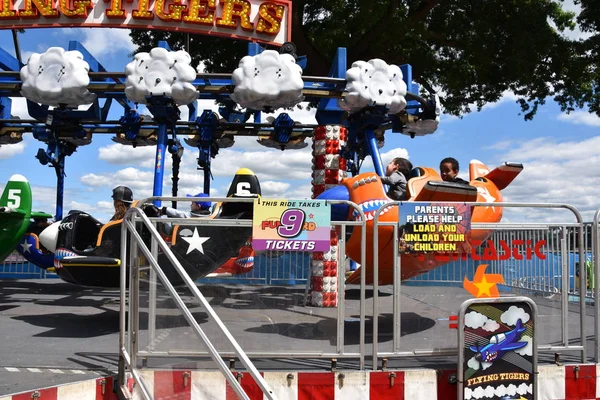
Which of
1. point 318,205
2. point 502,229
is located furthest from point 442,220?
point 318,205

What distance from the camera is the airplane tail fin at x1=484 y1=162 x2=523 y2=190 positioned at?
783 centimetres

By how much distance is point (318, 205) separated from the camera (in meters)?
5.25

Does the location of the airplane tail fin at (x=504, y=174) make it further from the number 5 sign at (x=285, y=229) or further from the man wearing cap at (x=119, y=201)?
the man wearing cap at (x=119, y=201)

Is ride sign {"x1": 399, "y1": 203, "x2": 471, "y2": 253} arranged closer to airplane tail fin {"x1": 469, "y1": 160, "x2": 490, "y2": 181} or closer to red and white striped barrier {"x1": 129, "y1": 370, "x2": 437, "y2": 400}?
red and white striped barrier {"x1": 129, "y1": 370, "x2": 437, "y2": 400}

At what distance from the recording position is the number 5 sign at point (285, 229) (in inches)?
204

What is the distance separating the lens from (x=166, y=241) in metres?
5.60

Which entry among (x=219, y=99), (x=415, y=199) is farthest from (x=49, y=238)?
(x=415, y=199)

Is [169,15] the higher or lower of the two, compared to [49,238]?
higher

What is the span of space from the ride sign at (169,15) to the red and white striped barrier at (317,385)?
9148 millimetres

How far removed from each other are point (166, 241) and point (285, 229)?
1161 millimetres

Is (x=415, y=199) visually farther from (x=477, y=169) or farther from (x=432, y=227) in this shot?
(x=477, y=169)

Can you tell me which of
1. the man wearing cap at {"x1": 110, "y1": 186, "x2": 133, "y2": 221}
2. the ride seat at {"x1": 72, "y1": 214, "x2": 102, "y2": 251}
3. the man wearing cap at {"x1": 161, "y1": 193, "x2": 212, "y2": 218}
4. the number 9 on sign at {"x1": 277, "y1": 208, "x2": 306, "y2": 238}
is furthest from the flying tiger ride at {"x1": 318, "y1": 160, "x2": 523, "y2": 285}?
the ride seat at {"x1": 72, "y1": 214, "x2": 102, "y2": 251}

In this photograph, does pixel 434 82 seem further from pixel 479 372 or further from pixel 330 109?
pixel 479 372

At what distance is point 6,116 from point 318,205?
607 inches
